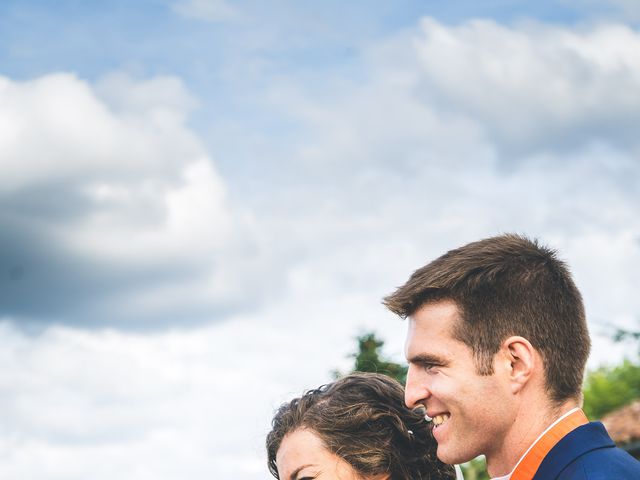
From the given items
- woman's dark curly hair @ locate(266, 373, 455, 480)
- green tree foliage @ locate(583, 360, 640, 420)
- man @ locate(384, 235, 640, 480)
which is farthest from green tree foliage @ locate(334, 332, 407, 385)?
green tree foliage @ locate(583, 360, 640, 420)

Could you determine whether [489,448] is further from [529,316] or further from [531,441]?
[529,316]

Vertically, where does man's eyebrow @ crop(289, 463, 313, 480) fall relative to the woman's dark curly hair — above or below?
below

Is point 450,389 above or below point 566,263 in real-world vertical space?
below

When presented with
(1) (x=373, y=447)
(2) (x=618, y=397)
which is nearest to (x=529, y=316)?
(1) (x=373, y=447)

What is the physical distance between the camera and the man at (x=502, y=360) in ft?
10.7

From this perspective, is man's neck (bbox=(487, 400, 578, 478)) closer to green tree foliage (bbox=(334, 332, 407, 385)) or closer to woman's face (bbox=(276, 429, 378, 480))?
woman's face (bbox=(276, 429, 378, 480))

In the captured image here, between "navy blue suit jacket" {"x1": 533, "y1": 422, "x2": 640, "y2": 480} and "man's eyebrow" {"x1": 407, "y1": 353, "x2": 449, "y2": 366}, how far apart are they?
502mm

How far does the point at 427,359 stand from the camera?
344cm

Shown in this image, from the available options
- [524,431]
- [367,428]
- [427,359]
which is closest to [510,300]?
[427,359]

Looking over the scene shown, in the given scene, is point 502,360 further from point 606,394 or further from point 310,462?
point 606,394

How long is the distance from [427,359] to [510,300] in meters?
0.38

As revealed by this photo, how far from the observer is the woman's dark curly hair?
4.39 meters

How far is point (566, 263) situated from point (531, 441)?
0.79 m

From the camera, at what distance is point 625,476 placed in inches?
116
